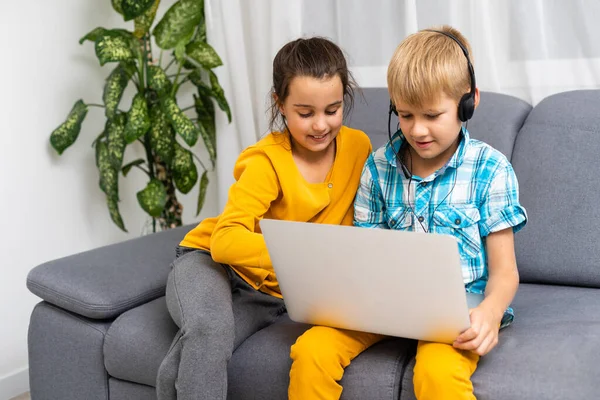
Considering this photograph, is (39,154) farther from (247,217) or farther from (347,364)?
(347,364)

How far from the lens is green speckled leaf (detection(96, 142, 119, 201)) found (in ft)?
8.61

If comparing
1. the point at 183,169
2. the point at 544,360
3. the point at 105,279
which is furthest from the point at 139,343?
Answer: the point at 183,169

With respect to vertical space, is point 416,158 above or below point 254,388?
above

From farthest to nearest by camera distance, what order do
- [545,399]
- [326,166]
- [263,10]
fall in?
[263,10], [326,166], [545,399]

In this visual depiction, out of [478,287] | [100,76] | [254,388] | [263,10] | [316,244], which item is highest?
[263,10]

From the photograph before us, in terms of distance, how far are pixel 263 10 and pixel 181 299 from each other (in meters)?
1.37

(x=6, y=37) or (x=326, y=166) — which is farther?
(x=6, y=37)

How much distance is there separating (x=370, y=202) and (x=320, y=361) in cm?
40

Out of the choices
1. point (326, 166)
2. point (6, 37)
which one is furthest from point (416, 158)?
point (6, 37)

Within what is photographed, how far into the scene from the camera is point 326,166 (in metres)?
1.77

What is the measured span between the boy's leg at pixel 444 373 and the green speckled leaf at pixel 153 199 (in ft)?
4.65

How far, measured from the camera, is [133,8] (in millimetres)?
2486

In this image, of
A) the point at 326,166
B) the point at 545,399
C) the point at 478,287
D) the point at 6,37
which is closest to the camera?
Answer: the point at 545,399

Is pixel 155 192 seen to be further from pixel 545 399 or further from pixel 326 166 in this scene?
pixel 545 399
